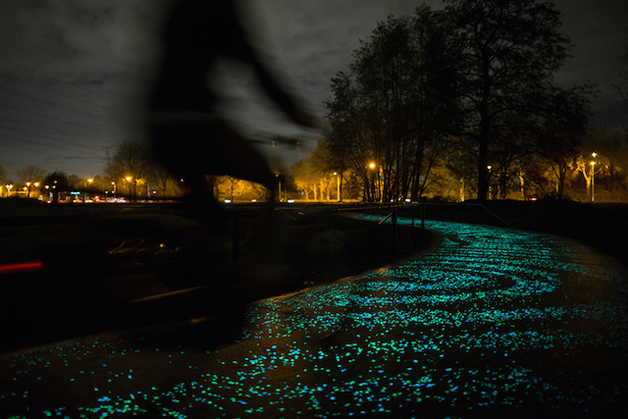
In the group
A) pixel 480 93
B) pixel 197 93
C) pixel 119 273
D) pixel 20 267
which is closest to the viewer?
pixel 20 267

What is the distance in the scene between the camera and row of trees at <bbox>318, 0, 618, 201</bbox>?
1992 centimetres

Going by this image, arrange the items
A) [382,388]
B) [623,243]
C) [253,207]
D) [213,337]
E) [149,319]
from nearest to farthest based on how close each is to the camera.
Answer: [382,388]
[213,337]
[149,319]
[253,207]
[623,243]

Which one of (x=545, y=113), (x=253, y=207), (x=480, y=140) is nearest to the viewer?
(x=253, y=207)

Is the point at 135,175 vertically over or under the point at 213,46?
under

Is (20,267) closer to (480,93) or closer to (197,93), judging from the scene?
(197,93)

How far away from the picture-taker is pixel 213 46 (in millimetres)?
2600

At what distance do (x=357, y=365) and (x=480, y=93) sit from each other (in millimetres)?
22601

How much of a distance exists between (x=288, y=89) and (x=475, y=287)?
2.91 metres

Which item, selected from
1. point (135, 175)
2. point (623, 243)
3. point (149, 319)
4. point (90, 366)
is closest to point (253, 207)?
point (135, 175)

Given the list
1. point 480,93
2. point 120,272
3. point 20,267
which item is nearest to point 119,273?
point 120,272

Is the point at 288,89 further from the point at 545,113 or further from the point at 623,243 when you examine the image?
the point at 545,113

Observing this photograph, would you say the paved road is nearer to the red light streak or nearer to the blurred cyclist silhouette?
the red light streak

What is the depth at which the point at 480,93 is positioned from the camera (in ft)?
70.5

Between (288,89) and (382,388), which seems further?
(288,89)
